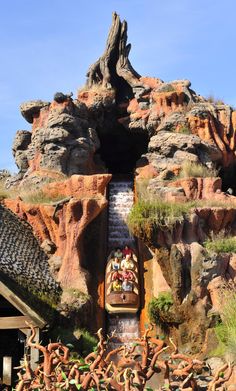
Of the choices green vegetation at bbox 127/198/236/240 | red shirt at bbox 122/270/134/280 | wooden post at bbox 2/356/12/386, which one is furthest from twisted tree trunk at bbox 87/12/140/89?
wooden post at bbox 2/356/12/386

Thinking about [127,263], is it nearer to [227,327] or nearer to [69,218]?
[69,218]

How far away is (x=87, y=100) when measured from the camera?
20.8 m

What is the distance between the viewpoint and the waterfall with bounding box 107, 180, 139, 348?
47.2ft

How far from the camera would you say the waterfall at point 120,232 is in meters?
14.4

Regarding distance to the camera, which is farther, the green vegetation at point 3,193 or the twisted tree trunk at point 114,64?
the twisted tree trunk at point 114,64

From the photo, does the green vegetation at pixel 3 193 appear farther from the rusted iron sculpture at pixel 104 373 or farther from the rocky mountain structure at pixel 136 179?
the rusted iron sculpture at pixel 104 373

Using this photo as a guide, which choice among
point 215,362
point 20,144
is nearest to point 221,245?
point 215,362

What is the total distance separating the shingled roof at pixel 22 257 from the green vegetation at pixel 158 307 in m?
2.44

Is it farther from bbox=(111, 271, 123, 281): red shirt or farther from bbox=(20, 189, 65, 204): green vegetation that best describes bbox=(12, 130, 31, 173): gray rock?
bbox=(111, 271, 123, 281): red shirt

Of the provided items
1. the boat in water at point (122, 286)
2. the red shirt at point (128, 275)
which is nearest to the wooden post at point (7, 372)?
the boat in water at point (122, 286)

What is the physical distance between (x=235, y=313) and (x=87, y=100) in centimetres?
1156

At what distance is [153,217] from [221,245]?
187 centimetres

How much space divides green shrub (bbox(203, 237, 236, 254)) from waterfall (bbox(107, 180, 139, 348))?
8.98 feet

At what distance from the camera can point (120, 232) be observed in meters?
16.7
